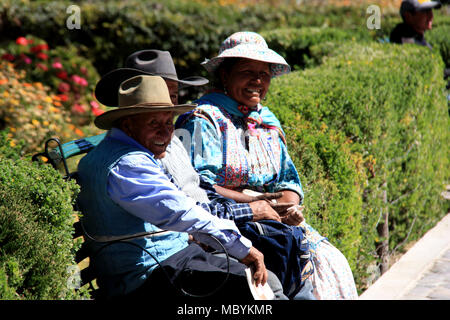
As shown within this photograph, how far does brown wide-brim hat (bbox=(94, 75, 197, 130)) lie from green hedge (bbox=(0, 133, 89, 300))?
47 centimetres

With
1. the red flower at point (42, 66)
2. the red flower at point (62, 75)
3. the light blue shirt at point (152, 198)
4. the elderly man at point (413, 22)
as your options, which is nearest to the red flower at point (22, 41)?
the red flower at point (42, 66)

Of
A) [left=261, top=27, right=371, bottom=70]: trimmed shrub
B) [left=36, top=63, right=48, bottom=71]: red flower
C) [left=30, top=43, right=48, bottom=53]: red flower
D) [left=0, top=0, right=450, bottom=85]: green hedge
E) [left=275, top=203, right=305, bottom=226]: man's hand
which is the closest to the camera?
[left=275, top=203, right=305, bottom=226]: man's hand

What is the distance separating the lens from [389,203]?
20.0 ft

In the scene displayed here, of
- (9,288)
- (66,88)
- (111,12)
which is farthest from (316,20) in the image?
(9,288)

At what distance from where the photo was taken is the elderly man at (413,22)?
8648 mm

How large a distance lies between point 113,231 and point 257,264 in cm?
72

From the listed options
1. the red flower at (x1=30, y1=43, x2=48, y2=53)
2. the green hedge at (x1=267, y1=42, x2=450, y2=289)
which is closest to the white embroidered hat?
the green hedge at (x1=267, y1=42, x2=450, y2=289)

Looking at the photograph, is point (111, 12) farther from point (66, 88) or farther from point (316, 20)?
point (316, 20)

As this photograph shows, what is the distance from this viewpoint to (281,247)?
3.27m

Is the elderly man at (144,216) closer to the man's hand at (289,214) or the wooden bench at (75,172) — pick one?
the wooden bench at (75,172)

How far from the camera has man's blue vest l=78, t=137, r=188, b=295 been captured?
2838 millimetres

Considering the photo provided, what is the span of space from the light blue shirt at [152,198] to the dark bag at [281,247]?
48 centimetres

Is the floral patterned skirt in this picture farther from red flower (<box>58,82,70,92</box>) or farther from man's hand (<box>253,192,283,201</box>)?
red flower (<box>58,82,70,92</box>)
